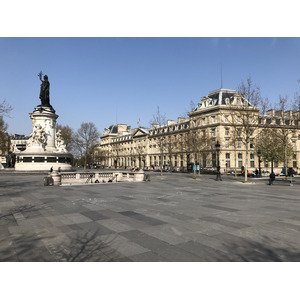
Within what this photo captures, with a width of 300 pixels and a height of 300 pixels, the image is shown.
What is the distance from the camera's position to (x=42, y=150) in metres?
39.8

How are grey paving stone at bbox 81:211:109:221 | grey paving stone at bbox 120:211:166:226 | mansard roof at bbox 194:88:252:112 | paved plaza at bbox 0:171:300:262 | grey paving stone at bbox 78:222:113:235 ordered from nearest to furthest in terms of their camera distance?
paved plaza at bbox 0:171:300:262 < grey paving stone at bbox 78:222:113:235 < grey paving stone at bbox 120:211:166:226 < grey paving stone at bbox 81:211:109:221 < mansard roof at bbox 194:88:252:112

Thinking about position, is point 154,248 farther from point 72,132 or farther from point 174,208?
point 72,132

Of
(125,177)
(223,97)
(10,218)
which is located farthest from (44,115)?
(223,97)

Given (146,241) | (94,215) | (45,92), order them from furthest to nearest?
1. (45,92)
2. (94,215)
3. (146,241)

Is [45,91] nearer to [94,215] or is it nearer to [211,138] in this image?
[211,138]

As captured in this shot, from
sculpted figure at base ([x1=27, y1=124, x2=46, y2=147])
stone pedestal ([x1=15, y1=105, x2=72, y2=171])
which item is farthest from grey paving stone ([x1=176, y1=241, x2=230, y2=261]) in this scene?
sculpted figure at base ([x1=27, y1=124, x2=46, y2=147])

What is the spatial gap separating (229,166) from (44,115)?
44.7m

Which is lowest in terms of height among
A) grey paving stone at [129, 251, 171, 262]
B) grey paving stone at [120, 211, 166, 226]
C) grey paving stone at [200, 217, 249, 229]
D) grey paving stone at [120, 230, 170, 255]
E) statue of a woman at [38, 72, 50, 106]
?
grey paving stone at [200, 217, 249, 229]

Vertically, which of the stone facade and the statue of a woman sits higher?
the statue of a woman

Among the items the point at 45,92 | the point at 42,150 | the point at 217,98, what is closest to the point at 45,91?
the point at 45,92

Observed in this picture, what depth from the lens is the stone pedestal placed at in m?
39.2

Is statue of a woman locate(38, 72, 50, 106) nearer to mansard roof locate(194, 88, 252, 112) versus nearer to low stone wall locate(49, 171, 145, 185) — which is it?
low stone wall locate(49, 171, 145, 185)

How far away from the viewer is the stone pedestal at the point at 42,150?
39.2 m

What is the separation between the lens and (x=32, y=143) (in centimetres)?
3984
